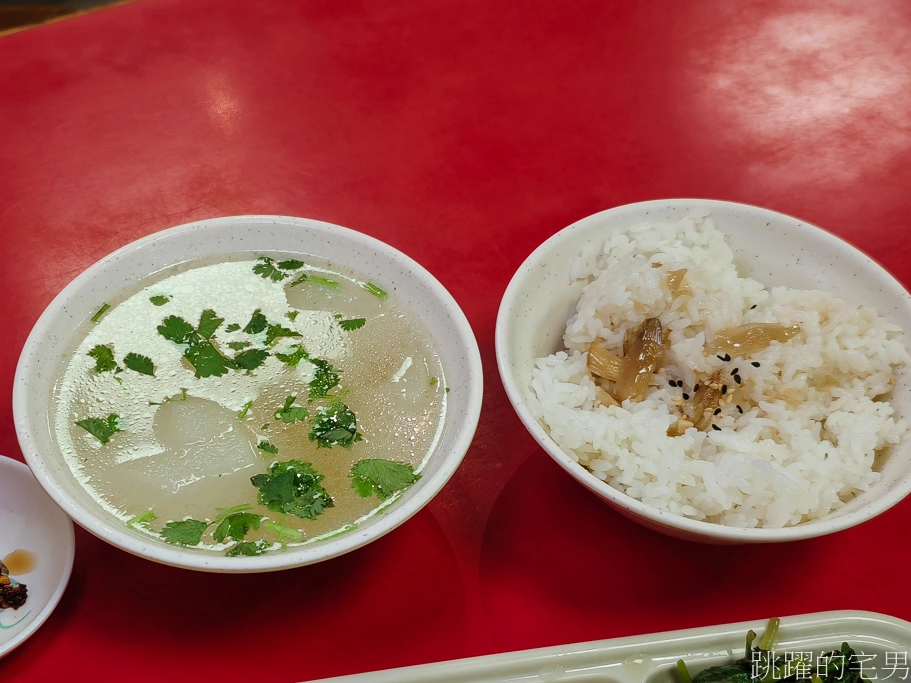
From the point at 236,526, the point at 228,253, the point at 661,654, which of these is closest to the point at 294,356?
the point at 228,253

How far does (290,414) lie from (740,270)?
4.04 feet

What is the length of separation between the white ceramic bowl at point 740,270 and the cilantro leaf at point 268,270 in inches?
21.6

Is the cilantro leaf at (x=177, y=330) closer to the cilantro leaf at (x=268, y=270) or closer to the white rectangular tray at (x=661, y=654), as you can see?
the cilantro leaf at (x=268, y=270)

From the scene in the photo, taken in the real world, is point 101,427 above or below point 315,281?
below

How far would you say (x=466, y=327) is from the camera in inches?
67.0

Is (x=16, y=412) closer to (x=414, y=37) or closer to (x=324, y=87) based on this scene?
(x=324, y=87)

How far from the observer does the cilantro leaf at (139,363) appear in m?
1.71

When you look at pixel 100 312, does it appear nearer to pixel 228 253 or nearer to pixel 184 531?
Result: pixel 228 253

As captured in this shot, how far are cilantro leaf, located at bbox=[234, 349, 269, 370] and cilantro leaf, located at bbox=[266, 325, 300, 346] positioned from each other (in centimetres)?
4

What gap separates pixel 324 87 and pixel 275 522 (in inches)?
73.7

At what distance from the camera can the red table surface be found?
5.45ft

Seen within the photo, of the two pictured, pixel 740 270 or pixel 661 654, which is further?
pixel 740 270

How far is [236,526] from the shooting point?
1.49 meters

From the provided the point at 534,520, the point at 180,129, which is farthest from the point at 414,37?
the point at 534,520
